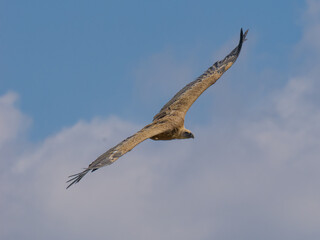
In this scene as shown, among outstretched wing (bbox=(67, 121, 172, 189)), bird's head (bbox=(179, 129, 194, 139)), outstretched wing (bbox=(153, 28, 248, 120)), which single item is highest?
outstretched wing (bbox=(153, 28, 248, 120))

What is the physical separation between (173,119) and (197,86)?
107 inches

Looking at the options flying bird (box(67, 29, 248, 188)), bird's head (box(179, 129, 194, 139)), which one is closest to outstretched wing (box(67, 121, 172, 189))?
flying bird (box(67, 29, 248, 188))

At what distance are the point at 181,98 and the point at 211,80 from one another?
1601mm

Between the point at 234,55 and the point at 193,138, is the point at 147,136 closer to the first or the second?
the point at 193,138

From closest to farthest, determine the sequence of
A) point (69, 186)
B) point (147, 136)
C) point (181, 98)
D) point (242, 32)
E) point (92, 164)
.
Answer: point (69, 186), point (92, 164), point (147, 136), point (181, 98), point (242, 32)

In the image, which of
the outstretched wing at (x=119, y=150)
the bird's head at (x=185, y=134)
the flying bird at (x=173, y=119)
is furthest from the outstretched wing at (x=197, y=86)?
the outstretched wing at (x=119, y=150)

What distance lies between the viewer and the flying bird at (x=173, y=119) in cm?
1869

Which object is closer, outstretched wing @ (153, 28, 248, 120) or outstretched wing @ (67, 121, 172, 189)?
outstretched wing @ (67, 121, 172, 189)

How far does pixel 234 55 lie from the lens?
90.2ft

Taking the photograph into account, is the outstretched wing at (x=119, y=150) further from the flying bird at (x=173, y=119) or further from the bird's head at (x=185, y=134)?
the bird's head at (x=185, y=134)

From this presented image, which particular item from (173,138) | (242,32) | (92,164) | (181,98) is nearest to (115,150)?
(92,164)

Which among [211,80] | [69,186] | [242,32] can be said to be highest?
[242,32]

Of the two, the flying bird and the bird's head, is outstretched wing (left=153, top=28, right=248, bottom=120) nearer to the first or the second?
the flying bird

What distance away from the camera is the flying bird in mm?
18688
